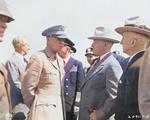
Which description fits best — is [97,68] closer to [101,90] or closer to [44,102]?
[101,90]

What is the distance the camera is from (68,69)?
6098 mm

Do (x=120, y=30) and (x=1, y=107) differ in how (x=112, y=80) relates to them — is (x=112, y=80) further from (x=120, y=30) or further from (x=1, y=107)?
(x=1, y=107)

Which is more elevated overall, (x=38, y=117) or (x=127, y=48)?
(x=127, y=48)

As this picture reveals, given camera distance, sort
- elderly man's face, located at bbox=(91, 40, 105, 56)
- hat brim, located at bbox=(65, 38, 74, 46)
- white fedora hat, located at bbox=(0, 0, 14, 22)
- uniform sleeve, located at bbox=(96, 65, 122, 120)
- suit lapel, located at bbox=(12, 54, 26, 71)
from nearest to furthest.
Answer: white fedora hat, located at bbox=(0, 0, 14, 22), uniform sleeve, located at bbox=(96, 65, 122, 120), elderly man's face, located at bbox=(91, 40, 105, 56), suit lapel, located at bbox=(12, 54, 26, 71), hat brim, located at bbox=(65, 38, 74, 46)

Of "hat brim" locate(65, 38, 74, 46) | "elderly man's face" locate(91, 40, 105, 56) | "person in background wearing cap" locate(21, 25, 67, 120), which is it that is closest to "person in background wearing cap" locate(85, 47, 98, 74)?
"hat brim" locate(65, 38, 74, 46)

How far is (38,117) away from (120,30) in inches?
76.5

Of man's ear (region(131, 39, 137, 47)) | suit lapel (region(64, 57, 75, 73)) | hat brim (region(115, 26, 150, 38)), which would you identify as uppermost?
hat brim (region(115, 26, 150, 38))

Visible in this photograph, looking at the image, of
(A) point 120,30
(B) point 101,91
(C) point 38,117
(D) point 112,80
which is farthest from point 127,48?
(C) point 38,117

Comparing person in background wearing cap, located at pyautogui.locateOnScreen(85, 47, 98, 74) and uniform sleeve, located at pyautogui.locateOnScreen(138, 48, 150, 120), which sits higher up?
uniform sleeve, located at pyautogui.locateOnScreen(138, 48, 150, 120)

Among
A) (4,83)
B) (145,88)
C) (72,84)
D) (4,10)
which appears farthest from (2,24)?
(72,84)

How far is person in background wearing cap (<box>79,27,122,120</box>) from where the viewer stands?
13.4 feet

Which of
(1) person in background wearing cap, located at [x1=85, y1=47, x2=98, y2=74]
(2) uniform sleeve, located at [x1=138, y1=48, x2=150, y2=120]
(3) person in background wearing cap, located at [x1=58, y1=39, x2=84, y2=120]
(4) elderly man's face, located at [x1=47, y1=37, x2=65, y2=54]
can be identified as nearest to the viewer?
(2) uniform sleeve, located at [x1=138, y1=48, x2=150, y2=120]

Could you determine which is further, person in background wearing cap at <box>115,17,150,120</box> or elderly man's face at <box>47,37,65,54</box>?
elderly man's face at <box>47,37,65,54</box>

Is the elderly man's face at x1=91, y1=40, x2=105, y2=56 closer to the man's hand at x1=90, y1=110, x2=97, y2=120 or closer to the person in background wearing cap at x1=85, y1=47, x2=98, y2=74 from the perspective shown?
the man's hand at x1=90, y1=110, x2=97, y2=120
